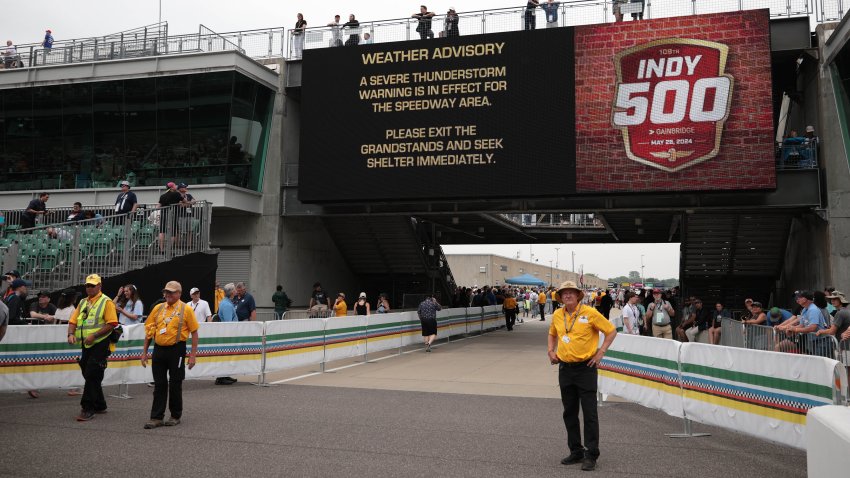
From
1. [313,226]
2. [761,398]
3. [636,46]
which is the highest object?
[636,46]

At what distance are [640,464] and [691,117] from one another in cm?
1558

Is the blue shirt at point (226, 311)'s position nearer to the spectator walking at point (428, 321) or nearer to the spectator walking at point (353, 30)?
the spectator walking at point (428, 321)

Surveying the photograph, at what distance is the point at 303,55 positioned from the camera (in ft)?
78.1

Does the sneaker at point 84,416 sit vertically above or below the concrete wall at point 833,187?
below

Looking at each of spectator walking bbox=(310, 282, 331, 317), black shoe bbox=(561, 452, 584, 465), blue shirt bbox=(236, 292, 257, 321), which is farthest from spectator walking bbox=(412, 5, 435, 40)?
black shoe bbox=(561, 452, 584, 465)

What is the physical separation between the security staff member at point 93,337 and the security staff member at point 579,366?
18.6 feet

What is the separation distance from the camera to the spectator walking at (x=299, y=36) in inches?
988

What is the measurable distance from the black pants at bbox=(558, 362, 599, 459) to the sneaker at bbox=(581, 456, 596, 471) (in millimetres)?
36

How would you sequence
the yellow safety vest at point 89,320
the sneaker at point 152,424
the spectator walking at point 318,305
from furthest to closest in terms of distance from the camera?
the spectator walking at point 318,305 → the yellow safety vest at point 89,320 → the sneaker at point 152,424

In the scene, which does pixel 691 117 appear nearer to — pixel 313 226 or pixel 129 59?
pixel 313 226

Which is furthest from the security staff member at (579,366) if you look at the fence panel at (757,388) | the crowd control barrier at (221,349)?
the crowd control barrier at (221,349)

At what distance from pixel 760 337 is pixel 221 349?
10.2 m

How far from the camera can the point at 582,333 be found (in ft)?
21.7

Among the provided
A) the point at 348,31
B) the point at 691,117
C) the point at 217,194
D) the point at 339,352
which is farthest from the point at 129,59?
the point at 691,117
